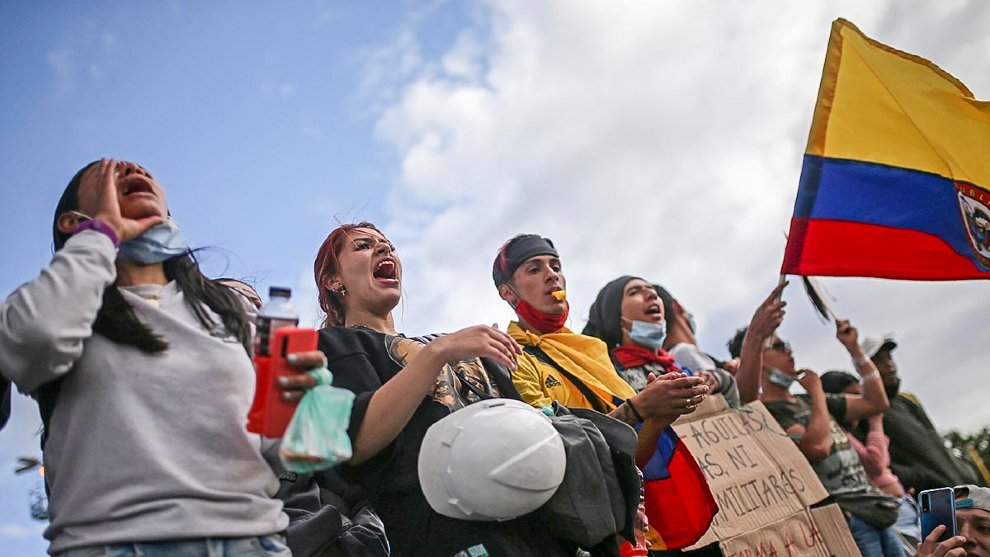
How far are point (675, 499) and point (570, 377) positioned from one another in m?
0.70

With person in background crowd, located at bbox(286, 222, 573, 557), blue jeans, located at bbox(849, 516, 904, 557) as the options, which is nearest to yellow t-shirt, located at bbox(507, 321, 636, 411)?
person in background crowd, located at bbox(286, 222, 573, 557)

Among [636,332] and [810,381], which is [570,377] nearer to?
[636,332]

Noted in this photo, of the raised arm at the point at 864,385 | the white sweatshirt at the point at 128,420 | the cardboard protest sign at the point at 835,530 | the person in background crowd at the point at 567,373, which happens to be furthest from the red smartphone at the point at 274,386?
the raised arm at the point at 864,385

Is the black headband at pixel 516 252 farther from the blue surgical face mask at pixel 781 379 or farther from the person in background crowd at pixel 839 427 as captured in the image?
the blue surgical face mask at pixel 781 379

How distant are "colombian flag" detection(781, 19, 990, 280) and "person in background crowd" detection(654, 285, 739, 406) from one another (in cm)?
80

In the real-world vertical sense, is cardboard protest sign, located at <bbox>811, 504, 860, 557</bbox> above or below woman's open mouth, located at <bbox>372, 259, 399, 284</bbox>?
below

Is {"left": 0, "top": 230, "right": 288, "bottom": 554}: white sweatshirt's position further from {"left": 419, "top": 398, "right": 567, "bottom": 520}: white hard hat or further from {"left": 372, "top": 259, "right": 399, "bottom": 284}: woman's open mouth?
{"left": 372, "top": 259, "right": 399, "bottom": 284}: woman's open mouth

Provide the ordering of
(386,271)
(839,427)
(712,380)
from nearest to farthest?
(386,271) < (712,380) < (839,427)

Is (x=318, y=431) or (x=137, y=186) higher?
(x=137, y=186)

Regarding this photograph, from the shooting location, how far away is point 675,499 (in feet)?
11.1

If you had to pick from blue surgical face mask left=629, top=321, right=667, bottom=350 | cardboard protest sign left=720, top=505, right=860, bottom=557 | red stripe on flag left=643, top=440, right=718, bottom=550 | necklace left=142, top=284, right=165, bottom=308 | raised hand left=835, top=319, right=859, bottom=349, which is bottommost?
cardboard protest sign left=720, top=505, right=860, bottom=557

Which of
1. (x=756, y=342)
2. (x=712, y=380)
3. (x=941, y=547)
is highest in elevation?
(x=756, y=342)

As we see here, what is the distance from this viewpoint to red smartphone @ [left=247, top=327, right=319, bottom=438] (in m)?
1.70

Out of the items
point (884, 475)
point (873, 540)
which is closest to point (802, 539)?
point (873, 540)
